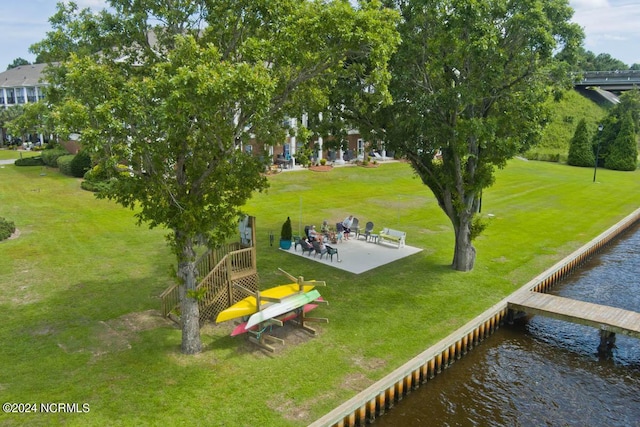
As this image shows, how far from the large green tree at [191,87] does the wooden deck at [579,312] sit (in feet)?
35.0

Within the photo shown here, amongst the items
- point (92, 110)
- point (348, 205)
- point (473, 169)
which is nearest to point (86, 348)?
point (92, 110)

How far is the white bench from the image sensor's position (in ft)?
86.7

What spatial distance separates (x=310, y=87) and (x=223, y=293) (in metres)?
7.96

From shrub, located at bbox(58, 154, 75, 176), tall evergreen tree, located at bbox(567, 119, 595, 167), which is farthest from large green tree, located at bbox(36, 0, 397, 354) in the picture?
tall evergreen tree, located at bbox(567, 119, 595, 167)

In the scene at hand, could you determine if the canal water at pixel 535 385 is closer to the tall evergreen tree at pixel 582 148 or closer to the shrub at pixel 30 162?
the shrub at pixel 30 162

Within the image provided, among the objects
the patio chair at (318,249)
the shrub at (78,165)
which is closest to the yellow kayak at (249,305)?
the patio chair at (318,249)

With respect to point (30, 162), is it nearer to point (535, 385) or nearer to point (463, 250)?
point (463, 250)

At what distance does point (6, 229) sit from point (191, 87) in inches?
826

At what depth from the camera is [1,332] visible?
52.1 feet

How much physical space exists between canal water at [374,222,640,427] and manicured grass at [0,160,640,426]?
139 centimetres

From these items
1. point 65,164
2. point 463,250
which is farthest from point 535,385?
point 65,164

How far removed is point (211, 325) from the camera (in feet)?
55.9

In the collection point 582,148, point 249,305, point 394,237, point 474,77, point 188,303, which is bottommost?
point 249,305

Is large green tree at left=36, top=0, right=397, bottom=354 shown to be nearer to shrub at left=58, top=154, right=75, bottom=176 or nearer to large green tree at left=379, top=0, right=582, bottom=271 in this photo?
large green tree at left=379, top=0, right=582, bottom=271
